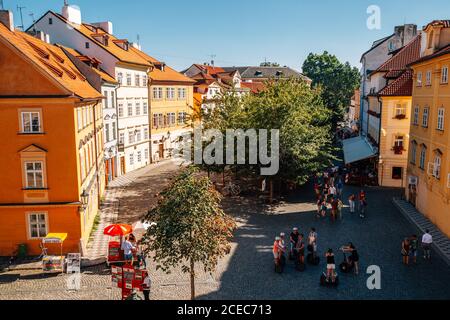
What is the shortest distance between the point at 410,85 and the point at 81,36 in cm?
2974

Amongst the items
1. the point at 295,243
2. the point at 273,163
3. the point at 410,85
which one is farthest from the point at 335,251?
the point at 410,85

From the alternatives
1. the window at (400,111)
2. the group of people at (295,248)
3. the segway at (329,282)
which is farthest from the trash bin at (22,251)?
the window at (400,111)

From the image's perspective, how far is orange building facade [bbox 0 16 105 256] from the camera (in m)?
20.3

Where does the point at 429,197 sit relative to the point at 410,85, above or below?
below

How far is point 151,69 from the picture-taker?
158 feet

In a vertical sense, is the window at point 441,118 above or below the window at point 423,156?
above

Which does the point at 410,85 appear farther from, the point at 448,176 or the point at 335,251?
the point at 335,251

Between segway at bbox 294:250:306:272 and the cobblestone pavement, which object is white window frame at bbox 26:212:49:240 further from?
segway at bbox 294:250:306:272

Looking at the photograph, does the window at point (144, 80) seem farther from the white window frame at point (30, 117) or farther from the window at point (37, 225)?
the window at point (37, 225)

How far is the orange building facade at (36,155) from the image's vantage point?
20266 millimetres

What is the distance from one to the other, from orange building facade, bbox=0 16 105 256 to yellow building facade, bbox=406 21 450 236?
19642 mm

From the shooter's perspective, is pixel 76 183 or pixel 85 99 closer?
pixel 76 183

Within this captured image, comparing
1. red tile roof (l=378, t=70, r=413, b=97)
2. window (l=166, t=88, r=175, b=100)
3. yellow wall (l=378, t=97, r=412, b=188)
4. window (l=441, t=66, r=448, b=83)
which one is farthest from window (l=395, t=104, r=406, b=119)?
window (l=166, t=88, r=175, b=100)

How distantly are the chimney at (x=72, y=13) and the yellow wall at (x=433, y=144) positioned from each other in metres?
31.3
